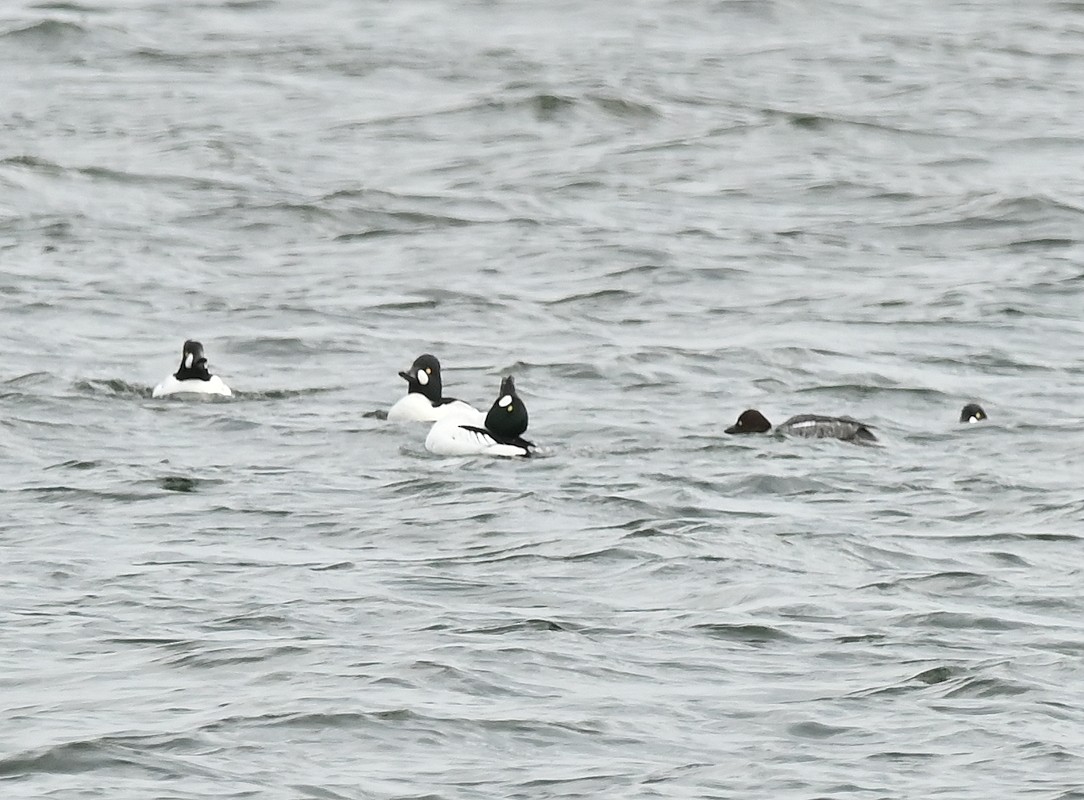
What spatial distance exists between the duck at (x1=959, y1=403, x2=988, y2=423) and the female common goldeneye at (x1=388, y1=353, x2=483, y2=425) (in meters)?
3.38

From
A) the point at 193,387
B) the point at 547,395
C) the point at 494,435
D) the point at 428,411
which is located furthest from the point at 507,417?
the point at 193,387

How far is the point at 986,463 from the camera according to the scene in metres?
17.0

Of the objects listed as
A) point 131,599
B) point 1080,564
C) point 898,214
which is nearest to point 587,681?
point 131,599

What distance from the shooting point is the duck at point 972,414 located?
18281mm

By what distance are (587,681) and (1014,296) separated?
A: 504 inches

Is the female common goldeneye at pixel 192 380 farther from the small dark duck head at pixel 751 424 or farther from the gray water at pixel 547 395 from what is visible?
the small dark duck head at pixel 751 424

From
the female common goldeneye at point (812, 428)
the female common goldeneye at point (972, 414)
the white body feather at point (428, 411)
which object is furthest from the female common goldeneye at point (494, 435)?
the female common goldeneye at point (972, 414)

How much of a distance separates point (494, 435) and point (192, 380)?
266cm

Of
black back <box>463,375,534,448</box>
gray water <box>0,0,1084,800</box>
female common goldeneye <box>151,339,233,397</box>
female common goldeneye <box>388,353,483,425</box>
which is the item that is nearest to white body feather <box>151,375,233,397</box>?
female common goldeneye <box>151,339,233,397</box>

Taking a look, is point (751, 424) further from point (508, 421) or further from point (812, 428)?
point (508, 421)

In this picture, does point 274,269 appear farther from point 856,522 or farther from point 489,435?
point 856,522

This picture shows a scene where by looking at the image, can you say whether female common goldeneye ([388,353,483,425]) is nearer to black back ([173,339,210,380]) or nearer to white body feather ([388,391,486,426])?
white body feather ([388,391,486,426])

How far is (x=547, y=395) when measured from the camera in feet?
65.5

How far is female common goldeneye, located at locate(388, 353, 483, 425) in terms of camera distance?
1870 centimetres
